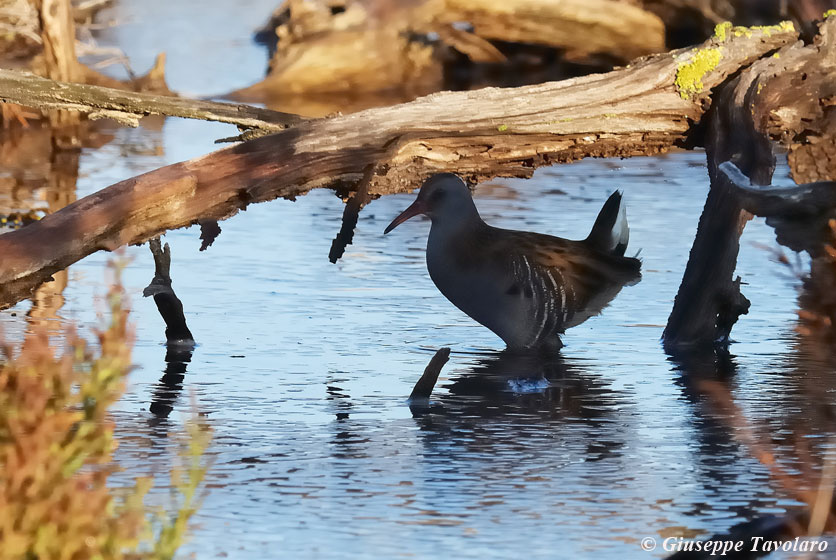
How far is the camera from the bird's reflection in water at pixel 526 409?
7641 mm

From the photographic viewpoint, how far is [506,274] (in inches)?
367

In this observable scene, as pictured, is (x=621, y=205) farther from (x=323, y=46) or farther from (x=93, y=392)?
(x=323, y=46)

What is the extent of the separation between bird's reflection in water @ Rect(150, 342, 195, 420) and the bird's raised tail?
8.82 ft

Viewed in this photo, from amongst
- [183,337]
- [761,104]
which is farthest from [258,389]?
[761,104]

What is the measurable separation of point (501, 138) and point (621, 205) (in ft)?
4.36

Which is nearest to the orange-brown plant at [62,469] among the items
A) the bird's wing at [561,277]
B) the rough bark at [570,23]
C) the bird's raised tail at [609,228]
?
the bird's wing at [561,277]

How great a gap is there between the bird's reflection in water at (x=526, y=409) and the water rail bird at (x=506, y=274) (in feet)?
0.89

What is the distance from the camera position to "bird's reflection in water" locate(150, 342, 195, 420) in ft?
27.2

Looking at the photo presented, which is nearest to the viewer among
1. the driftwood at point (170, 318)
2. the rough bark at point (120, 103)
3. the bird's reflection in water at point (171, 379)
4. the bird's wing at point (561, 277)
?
the bird's reflection in water at point (171, 379)

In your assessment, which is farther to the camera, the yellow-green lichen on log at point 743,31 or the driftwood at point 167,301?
the yellow-green lichen on log at point 743,31

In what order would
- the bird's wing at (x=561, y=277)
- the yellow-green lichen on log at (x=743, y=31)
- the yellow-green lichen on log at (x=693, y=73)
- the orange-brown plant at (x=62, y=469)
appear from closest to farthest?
the orange-brown plant at (x=62, y=469), the bird's wing at (x=561, y=277), the yellow-green lichen on log at (x=693, y=73), the yellow-green lichen on log at (x=743, y=31)

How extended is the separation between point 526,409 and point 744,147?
237 cm

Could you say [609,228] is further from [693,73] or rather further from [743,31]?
[743,31]

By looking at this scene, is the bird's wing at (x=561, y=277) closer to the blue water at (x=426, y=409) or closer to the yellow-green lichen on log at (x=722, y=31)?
the blue water at (x=426, y=409)
